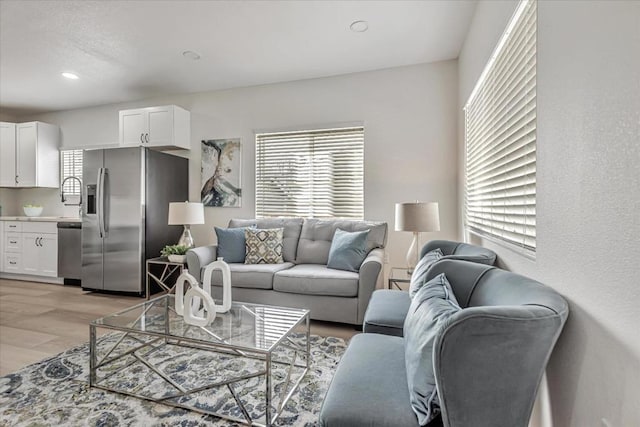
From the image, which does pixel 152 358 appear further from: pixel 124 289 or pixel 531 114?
pixel 531 114

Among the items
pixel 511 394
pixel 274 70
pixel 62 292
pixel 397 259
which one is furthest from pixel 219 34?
pixel 62 292

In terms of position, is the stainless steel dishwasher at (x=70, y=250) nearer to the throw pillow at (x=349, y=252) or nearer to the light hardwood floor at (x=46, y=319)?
the light hardwood floor at (x=46, y=319)

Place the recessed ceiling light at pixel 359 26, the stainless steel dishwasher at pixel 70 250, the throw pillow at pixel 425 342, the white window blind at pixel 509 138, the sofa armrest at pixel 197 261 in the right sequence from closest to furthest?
the throw pillow at pixel 425 342 < the white window blind at pixel 509 138 < the recessed ceiling light at pixel 359 26 < the sofa armrest at pixel 197 261 < the stainless steel dishwasher at pixel 70 250

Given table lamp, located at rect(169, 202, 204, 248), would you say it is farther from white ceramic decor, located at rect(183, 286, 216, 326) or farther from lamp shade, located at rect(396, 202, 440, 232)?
lamp shade, located at rect(396, 202, 440, 232)

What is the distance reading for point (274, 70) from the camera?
3701 millimetres

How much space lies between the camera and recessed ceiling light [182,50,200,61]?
10.7 ft

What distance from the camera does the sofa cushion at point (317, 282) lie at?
280 centimetres

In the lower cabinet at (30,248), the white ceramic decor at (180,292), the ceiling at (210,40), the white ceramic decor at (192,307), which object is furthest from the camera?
the lower cabinet at (30,248)

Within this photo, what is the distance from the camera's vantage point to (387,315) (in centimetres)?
184

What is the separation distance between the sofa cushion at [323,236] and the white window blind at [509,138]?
3.37ft

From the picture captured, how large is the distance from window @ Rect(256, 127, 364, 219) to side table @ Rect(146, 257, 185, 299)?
1184 mm

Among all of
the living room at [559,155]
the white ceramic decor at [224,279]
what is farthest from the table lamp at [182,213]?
the white ceramic decor at [224,279]

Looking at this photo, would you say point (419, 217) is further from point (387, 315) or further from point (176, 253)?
point (176, 253)

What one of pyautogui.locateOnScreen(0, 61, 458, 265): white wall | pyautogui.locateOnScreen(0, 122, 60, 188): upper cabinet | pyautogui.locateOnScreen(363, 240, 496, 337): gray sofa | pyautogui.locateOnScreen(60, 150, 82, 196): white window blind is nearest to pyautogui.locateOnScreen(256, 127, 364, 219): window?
pyautogui.locateOnScreen(0, 61, 458, 265): white wall
